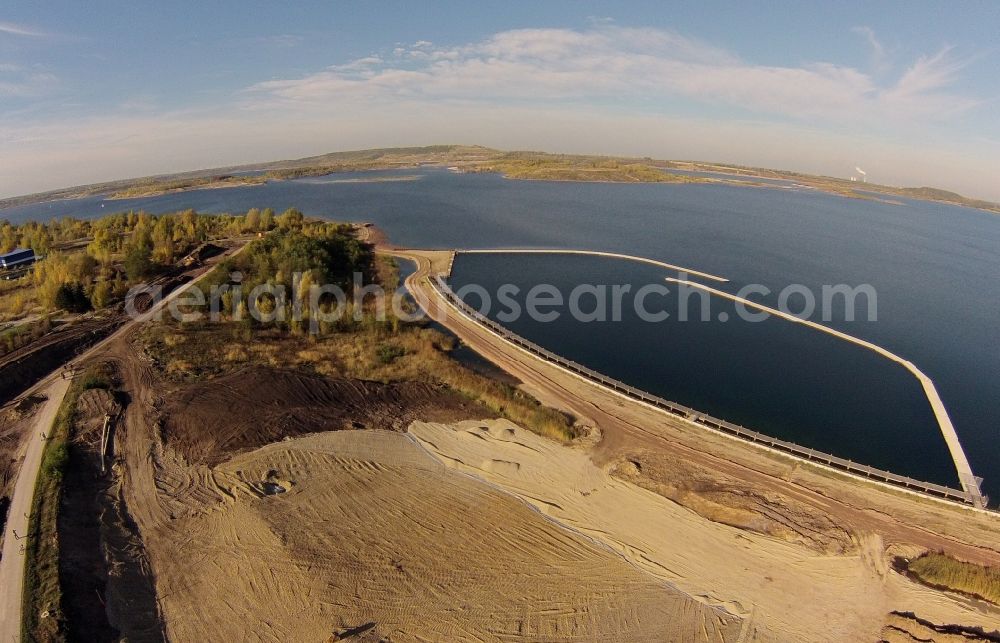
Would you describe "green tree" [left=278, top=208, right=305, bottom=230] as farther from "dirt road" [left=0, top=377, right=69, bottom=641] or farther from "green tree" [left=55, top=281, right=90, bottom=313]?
"dirt road" [left=0, top=377, right=69, bottom=641]

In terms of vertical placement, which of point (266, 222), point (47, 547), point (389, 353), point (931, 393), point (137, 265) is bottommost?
point (931, 393)

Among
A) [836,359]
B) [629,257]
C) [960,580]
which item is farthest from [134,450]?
[629,257]

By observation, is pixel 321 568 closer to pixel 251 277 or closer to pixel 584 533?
pixel 584 533

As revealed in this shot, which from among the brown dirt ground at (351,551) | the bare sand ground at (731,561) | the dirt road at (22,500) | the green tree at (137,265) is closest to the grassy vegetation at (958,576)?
the bare sand ground at (731,561)

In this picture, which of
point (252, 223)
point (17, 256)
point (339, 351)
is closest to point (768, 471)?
point (339, 351)

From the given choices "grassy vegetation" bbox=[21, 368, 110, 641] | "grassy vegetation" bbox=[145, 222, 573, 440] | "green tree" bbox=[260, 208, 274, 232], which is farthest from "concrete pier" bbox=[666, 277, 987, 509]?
"green tree" bbox=[260, 208, 274, 232]

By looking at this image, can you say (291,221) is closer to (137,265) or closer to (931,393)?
(137,265)

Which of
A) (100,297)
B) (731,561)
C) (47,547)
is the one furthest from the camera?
(100,297)
